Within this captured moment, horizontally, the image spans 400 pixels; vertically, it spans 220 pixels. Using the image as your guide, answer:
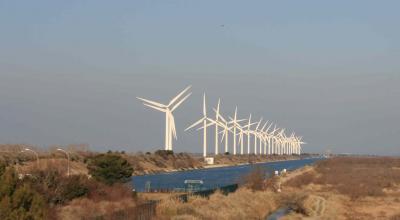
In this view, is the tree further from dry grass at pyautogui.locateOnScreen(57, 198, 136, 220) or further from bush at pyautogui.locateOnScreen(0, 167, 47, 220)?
bush at pyautogui.locateOnScreen(0, 167, 47, 220)

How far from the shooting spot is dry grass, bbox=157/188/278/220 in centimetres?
3959

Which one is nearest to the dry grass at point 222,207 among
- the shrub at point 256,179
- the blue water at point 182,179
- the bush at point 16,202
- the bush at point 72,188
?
the bush at point 72,188

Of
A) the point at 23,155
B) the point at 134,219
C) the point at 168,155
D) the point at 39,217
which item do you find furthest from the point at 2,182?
the point at 168,155

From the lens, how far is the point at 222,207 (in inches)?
1684

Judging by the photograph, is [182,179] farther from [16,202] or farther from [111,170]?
[16,202]

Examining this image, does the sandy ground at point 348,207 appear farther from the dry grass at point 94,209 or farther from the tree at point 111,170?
the tree at point 111,170

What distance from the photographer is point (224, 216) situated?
40000 mm

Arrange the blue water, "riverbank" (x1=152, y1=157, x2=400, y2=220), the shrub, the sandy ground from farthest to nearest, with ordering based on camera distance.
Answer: the blue water
the shrub
the sandy ground
"riverbank" (x1=152, y1=157, x2=400, y2=220)

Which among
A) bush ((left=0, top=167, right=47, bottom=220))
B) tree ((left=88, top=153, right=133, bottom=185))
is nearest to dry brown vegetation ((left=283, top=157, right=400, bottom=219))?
tree ((left=88, top=153, right=133, bottom=185))

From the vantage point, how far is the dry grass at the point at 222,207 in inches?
1559

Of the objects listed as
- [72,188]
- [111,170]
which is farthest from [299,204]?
[72,188]

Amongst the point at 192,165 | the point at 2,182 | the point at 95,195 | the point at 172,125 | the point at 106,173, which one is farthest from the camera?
the point at 192,165

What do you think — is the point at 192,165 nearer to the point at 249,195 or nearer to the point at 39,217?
Result: the point at 249,195

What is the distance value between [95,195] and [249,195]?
12.8 meters
